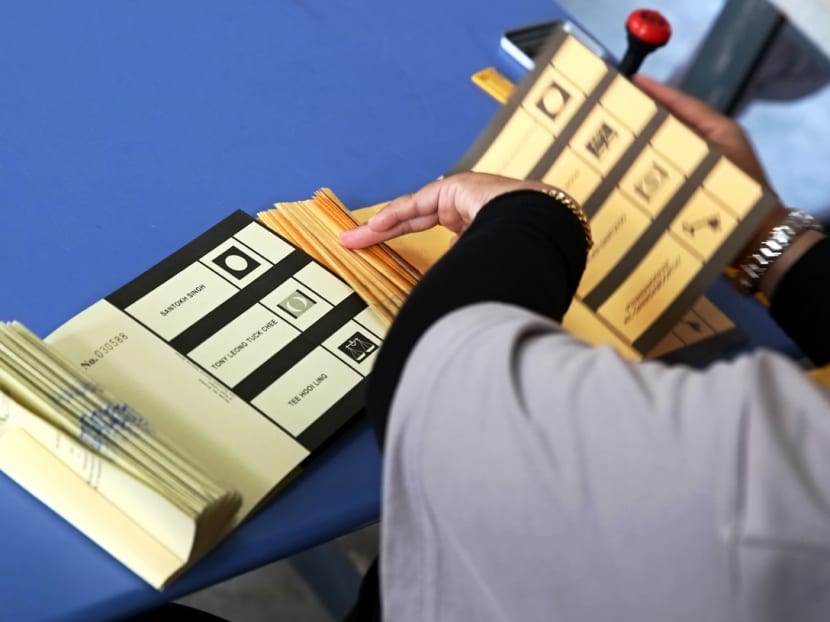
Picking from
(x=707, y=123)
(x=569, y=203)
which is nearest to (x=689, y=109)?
(x=707, y=123)

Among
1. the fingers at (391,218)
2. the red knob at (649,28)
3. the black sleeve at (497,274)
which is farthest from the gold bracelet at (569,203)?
the red knob at (649,28)

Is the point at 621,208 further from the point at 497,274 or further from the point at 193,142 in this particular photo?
the point at 193,142

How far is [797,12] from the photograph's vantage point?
0.49 metres

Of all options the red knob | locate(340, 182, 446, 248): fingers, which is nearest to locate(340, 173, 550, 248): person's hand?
locate(340, 182, 446, 248): fingers

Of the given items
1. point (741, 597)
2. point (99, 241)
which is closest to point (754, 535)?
point (741, 597)

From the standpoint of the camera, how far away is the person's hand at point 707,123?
93 cm

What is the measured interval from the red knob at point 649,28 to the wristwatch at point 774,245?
0.67 ft

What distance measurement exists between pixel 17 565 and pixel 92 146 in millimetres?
396

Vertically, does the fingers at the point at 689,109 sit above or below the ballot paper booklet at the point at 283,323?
above

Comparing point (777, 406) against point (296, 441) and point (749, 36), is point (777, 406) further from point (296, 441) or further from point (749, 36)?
point (749, 36)

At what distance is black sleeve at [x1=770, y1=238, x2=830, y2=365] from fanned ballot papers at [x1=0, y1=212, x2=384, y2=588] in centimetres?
38

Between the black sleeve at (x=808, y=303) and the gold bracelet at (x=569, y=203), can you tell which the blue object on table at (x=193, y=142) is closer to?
the gold bracelet at (x=569, y=203)

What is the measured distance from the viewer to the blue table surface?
25.2 inches

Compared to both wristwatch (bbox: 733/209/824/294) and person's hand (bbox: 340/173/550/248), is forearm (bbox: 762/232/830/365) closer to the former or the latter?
wristwatch (bbox: 733/209/824/294)
